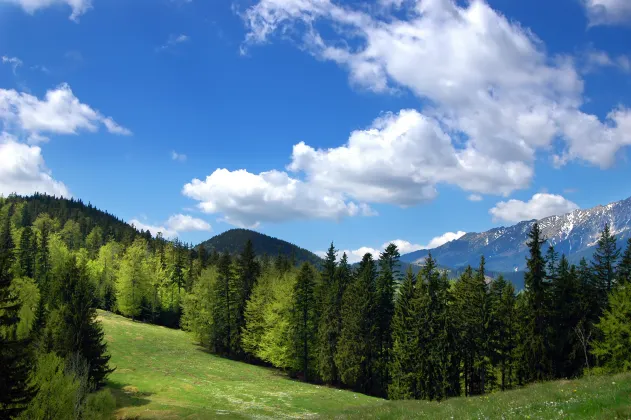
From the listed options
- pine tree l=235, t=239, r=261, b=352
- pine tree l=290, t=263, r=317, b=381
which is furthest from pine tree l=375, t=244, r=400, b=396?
pine tree l=235, t=239, r=261, b=352

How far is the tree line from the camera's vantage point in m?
47.7

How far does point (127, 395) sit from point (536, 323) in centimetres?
5163

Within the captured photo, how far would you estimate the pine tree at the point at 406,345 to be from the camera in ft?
181

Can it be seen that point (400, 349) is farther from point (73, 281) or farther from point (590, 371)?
point (73, 281)

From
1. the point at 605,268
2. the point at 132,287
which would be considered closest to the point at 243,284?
the point at 132,287

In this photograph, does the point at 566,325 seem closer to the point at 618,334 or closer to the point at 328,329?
the point at 618,334

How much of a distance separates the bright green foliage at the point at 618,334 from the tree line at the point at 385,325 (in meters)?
0.15

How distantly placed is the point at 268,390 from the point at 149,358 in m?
24.7

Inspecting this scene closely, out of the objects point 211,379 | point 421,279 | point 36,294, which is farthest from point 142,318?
point 421,279

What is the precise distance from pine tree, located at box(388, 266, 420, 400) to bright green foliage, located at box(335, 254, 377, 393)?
4.87 meters

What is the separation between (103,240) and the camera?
594 feet

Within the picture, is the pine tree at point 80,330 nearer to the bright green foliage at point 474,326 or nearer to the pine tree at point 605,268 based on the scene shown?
the bright green foliage at point 474,326

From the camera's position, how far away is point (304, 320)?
2985 inches

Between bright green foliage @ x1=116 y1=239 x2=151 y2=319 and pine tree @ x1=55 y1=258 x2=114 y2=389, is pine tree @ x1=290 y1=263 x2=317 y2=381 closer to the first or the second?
pine tree @ x1=55 y1=258 x2=114 y2=389
